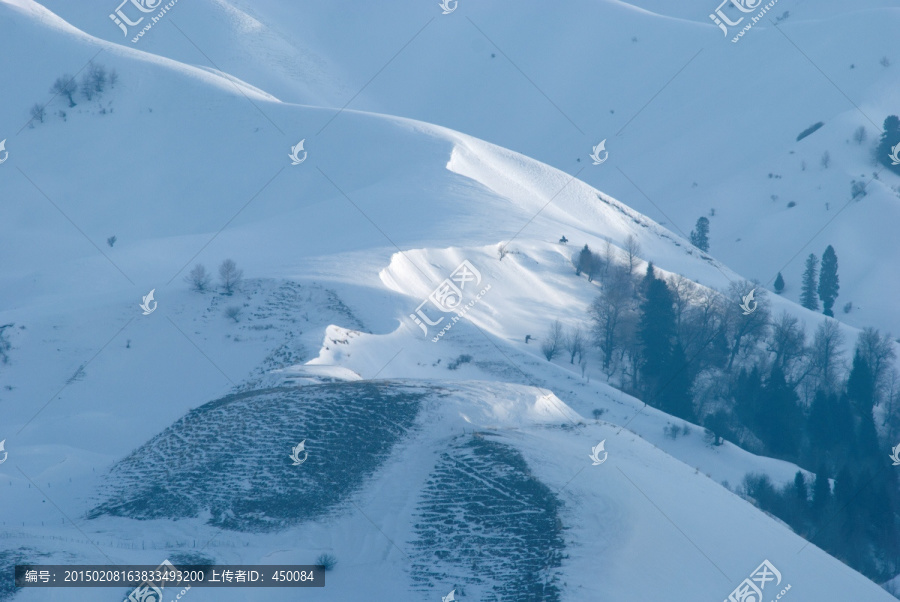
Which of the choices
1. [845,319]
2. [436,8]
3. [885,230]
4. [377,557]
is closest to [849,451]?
[845,319]

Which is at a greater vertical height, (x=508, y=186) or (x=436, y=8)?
(x=436, y=8)

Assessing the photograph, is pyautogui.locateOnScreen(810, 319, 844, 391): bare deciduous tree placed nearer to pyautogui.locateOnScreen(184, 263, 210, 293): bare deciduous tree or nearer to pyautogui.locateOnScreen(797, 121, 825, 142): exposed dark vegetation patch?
pyautogui.locateOnScreen(184, 263, 210, 293): bare deciduous tree

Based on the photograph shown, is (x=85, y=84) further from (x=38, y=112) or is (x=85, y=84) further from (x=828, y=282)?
(x=828, y=282)

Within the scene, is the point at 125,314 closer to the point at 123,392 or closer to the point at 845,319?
the point at 123,392

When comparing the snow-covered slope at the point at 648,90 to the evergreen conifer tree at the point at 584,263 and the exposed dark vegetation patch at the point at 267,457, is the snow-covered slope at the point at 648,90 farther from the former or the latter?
the exposed dark vegetation patch at the point at 267,457

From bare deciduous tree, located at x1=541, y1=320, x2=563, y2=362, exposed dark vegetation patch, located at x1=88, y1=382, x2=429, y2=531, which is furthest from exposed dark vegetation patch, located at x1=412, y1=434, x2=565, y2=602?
bare deciduous tree, located at x1=541, y1=320, x2=563, y2=362

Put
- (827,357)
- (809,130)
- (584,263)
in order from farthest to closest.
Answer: (809,130) < (584,263) < (827,357)

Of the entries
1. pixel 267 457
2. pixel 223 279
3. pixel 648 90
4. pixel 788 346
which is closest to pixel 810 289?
pixel 788 346
